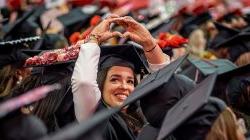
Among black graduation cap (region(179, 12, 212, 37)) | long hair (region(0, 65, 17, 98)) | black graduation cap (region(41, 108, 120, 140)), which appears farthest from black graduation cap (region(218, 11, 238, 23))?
black graduation cap (region(41, 108, 120, 140))

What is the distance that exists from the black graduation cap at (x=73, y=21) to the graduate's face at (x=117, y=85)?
10.4ft

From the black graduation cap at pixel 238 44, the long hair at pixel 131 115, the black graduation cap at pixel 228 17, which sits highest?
the long hair at pixel 131 115

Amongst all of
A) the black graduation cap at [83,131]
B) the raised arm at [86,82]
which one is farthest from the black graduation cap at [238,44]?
the black graduation cap at [83,131]

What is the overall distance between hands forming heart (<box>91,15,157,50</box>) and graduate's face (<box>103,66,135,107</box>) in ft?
0.74

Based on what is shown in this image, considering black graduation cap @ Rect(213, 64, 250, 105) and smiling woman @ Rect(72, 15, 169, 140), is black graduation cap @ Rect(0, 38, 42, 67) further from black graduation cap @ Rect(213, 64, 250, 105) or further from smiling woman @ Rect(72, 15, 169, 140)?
black graduation cap @ Rect(213, 64, 250, 105)

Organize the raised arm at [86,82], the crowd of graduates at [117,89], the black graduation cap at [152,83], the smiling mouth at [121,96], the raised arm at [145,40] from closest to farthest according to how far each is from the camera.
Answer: the crowd of graduates at [117,89], the black graduation cap at [152,83], the raised arm at [86,82], the raised arm at [145,40], the smiling mouth at [121,96]

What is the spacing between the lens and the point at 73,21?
7.82 m

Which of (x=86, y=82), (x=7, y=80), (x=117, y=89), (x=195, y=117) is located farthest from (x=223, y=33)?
(x=195, y=117)

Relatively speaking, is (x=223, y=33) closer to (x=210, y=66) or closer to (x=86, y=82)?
(x=210, y=66)

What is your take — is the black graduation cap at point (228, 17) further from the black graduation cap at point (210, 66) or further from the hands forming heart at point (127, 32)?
the hands forming heart at point (127, 32)

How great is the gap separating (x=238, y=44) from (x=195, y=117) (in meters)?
3.60

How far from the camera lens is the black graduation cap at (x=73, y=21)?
25.0 feet

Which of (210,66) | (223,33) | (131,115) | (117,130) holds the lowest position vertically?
(223,33)

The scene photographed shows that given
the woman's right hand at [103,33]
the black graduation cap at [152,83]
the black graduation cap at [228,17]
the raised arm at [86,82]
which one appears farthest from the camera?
the black graduation cap at [228,17]
